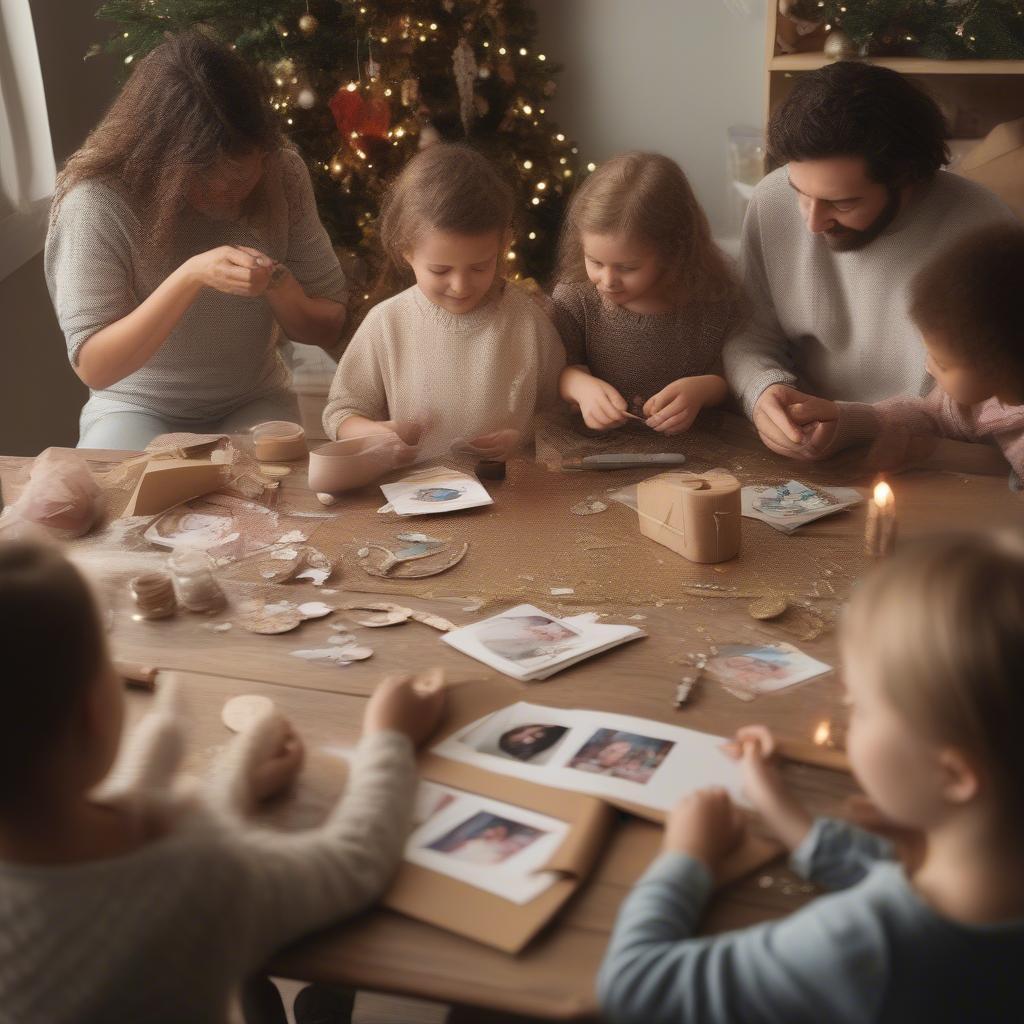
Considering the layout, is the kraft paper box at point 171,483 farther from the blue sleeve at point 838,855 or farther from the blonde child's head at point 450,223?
the blue sleeve at point 838,855

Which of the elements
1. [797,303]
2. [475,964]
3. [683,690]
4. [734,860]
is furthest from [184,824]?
[797,303]

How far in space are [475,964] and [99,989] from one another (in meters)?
0.33

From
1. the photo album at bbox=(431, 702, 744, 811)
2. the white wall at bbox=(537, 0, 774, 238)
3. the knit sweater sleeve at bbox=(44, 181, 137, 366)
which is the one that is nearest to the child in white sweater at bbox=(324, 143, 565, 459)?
the knit sweater sleeve at bbox=(44, 181, 137, 366)

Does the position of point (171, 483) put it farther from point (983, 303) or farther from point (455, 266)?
point (983, 303)

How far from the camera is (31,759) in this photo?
961 mm

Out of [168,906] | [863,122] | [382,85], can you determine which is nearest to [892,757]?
[168,906]

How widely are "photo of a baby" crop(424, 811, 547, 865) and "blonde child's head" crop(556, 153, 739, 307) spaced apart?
133cm

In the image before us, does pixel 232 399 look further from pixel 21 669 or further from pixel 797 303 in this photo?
pixel 21 669

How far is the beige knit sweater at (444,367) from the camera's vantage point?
92.1 inches

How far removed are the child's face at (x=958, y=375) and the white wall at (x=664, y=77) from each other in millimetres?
2682

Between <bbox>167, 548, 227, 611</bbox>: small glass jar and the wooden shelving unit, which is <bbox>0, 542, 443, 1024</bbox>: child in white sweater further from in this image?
the wooden shelving unit

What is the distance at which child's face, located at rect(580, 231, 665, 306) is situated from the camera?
7.29 feet

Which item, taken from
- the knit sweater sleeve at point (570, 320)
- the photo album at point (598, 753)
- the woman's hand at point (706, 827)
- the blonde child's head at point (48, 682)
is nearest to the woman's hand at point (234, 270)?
the knit sweater sleeve at point (570, 320)

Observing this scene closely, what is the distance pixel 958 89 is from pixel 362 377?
2.54 metres
